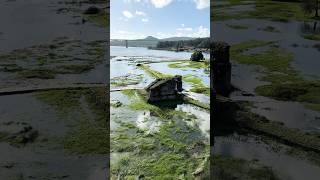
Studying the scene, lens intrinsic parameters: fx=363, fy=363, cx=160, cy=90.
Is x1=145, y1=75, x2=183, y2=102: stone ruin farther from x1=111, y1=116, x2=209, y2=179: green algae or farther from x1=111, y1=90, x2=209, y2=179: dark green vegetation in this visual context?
x1=111, y1=116, x2=209, y2=179: green algae

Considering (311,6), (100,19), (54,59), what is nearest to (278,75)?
(311,6)

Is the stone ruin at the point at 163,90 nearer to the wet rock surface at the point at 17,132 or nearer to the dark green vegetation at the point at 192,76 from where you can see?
the dark green vegetation at the point at 192,76

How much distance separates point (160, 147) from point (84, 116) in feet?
3.61

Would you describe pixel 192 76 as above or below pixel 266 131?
above

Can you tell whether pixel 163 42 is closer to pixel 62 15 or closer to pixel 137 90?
pixel 137 90

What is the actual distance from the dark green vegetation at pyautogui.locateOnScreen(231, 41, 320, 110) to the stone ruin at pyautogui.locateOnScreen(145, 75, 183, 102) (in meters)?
1.00

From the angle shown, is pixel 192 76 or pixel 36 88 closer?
pixel 36 88

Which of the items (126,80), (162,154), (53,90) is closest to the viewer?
(53,90)

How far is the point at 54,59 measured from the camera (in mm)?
4578

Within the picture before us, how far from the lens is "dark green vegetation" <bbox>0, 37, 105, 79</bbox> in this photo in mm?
4551

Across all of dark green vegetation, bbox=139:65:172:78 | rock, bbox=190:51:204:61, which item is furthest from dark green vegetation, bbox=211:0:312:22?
dark green vegetation, bbox=139:65:172:78

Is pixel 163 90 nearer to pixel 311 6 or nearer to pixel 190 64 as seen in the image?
pixel 190 64

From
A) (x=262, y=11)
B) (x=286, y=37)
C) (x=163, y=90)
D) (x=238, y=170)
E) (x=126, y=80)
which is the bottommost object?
(x=238, y=170)

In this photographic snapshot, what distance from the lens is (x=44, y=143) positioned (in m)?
4.39
